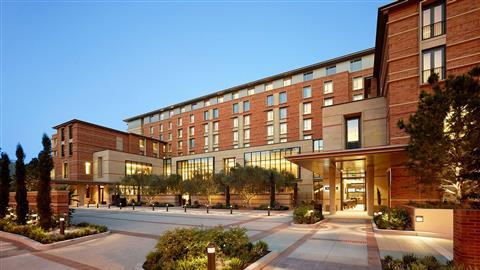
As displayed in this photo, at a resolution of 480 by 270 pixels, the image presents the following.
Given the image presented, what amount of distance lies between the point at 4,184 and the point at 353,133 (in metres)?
30.1

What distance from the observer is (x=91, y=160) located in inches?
2341

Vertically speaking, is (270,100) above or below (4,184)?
above

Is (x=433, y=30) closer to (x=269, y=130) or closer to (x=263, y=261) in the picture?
(x=263, y=261)

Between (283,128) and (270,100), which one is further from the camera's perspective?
(270,100)

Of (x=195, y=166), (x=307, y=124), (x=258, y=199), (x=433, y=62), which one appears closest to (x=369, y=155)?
(x=433, y=62)

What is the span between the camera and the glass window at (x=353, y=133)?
28.1 m

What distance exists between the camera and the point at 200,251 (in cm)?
872

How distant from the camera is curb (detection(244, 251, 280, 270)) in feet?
27.7

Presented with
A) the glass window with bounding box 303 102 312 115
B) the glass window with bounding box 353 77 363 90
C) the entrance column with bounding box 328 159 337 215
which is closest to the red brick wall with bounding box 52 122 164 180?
the glass window with bounding box 303 102 312 115

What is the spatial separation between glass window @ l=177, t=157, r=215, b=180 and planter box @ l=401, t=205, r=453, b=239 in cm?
4255

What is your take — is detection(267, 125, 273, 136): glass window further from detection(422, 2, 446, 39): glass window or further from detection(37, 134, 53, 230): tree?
detection(37, 134, 53, 230): tree

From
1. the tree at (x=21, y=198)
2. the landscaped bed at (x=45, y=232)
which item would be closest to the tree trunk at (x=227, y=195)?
the landscaped bed at (x=45, y=232)

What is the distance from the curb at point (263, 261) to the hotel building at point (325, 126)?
8.65 meters

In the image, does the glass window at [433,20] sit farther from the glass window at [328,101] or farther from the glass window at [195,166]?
the glass window at [195,166]
